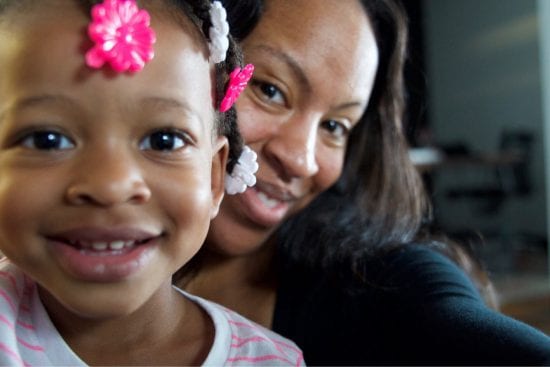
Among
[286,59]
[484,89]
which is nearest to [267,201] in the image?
[286,59]

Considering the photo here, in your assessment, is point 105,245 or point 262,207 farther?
point 262,207

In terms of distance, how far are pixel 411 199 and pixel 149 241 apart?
1.00 meters

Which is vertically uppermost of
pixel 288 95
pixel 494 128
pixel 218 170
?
pixel 288 95

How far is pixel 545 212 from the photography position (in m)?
6.82

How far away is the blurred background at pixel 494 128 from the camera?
5.68 metres

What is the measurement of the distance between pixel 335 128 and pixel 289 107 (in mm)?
188

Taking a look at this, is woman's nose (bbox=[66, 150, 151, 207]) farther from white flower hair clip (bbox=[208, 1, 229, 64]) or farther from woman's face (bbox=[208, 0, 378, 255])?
woman's face (bbox=[208, 0, 378, 255])

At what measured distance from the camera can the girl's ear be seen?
1017 millimetres

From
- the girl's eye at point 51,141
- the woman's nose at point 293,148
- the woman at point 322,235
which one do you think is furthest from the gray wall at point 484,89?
the girl's eye at point 51,141

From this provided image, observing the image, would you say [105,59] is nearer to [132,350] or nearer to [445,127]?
[132,350]

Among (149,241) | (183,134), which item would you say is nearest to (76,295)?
(149,241)

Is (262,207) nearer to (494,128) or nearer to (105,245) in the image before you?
(105,245)

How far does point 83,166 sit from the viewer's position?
2.55 feet

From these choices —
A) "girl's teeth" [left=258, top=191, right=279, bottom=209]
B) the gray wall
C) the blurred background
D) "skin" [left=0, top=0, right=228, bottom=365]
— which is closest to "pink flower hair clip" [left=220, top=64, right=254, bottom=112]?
"skin" [left=0, top=0, right=228, bottom=365]
